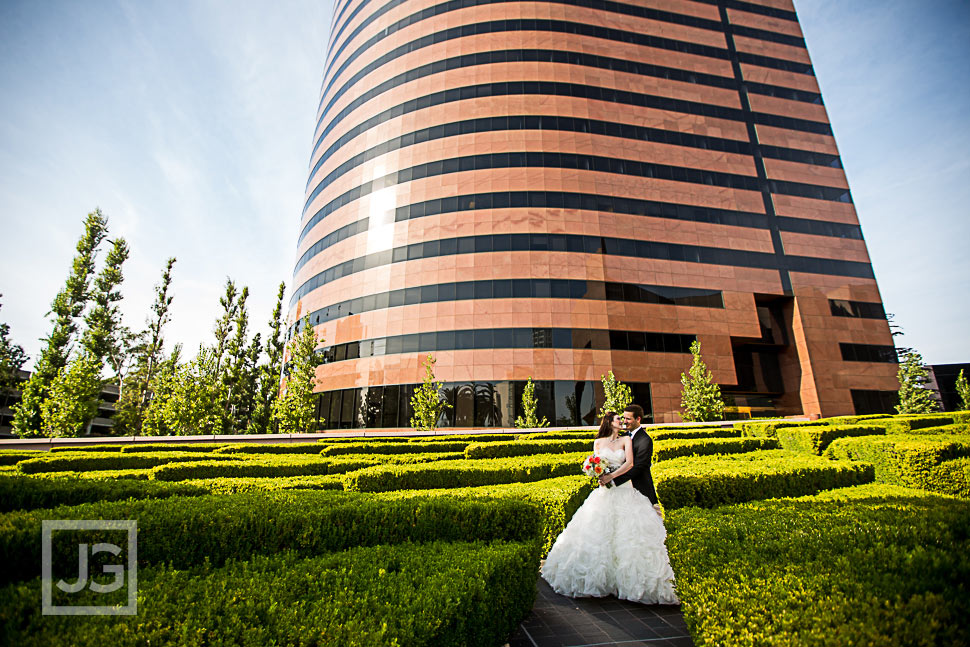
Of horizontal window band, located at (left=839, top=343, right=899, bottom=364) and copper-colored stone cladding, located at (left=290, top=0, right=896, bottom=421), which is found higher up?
copper-colored stone cladding, located at (left=290, top=0, right=896, bottom=421)

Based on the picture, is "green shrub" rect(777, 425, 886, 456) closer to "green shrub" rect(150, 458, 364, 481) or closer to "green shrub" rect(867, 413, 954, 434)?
"green shrub" rect(867, 413, 954, 434)

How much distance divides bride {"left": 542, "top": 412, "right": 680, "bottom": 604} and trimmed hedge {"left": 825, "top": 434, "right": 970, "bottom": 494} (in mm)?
5244

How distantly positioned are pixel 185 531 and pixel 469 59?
3851 cm

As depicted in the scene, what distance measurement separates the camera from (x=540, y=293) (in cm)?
2919

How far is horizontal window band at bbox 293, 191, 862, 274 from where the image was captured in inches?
1214

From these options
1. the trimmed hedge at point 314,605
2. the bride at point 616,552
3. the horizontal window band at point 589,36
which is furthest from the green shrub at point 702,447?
the horizontal window band at point 589,36

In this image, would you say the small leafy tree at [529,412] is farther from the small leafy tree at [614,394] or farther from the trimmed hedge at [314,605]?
the trimmed hedge at [314,605]

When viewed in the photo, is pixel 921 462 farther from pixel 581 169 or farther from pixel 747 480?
pixel 581 169

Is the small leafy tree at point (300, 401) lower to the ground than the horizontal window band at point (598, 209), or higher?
lower

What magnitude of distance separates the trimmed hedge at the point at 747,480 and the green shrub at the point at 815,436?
5202 mm

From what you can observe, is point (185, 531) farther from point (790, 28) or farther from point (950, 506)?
point (790, 28)

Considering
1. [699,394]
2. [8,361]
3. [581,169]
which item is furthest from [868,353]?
[8,361]

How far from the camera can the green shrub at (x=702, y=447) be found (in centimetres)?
1273

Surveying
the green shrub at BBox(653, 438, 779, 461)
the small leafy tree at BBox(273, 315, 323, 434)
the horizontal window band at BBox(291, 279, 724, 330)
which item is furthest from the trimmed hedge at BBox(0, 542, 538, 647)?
the small leafy tree at BBox(273, 315, 323, 434)
